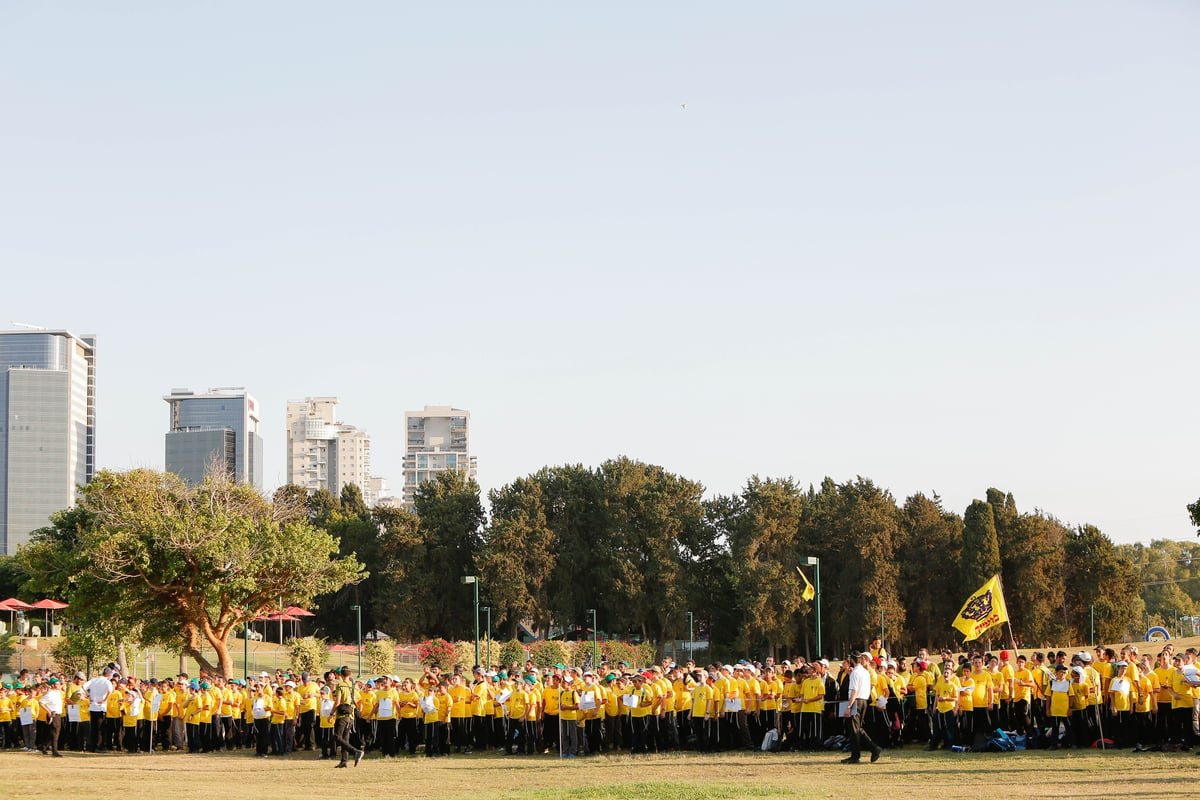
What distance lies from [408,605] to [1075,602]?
122ft

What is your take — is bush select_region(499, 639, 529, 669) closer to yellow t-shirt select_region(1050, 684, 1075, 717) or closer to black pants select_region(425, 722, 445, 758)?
black pants select_region(425, 722, 445, 758)

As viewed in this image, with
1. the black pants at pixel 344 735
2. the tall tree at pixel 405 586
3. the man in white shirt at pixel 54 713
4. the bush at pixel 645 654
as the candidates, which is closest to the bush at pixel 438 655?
the bush at pixel 645 654

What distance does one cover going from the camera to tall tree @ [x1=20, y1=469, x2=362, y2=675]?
3428cm

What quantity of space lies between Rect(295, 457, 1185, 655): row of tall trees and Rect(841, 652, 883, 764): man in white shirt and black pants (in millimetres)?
50215

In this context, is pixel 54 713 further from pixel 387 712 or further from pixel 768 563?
pixel 768 563

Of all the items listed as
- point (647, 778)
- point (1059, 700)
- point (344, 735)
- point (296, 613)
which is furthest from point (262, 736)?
Result: point (296, 613)

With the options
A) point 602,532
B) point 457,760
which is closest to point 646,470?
point 602,532

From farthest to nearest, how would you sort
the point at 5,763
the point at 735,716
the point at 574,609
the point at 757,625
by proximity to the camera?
the point at 574,609
the point at 757,625
the point at 5,763
the point at 735,716

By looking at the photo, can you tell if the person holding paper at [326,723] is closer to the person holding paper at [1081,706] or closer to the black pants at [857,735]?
the black pants at [857,735]

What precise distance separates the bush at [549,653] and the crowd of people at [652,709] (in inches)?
1226

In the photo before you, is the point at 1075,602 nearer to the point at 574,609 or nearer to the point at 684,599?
the point at 684,599

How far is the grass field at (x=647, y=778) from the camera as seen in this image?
621 inches

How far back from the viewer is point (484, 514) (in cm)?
7912

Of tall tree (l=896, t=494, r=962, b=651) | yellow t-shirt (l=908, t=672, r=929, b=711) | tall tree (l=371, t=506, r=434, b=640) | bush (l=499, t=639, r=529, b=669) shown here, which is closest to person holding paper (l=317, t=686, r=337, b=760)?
yellow t-shirt (l=908, t=672, r=929, b=711)
